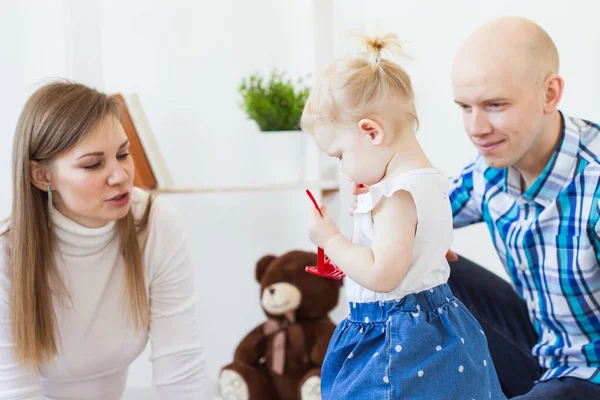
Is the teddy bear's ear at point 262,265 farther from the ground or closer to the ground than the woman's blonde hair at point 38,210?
closer to the ground

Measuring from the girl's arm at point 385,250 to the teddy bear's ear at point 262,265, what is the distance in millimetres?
1045

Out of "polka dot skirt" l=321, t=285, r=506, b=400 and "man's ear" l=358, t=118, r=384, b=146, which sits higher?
"man's ear" l=358, t=118, r=384, b=146

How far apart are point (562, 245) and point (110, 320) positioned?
100cm

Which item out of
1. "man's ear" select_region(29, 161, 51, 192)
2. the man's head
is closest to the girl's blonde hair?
the man's head

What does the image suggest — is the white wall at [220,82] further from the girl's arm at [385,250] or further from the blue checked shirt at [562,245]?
the girl's arm at [385,250]

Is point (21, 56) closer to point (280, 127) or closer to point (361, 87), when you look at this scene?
point (280, 127)

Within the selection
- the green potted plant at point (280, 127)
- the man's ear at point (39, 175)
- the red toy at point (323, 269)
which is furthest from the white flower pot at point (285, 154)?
the red toy at point (323, 269)

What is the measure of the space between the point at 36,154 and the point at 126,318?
432 mm

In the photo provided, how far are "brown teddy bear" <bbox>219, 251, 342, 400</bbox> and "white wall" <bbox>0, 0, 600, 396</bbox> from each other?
215mm

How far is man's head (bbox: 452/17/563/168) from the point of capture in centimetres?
144

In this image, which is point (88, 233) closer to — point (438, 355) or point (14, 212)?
point (14, 212)

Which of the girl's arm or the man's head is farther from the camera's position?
the man's head

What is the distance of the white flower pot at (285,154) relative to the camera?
2.12m

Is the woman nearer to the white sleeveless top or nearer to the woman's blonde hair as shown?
the woman's blonde hair
